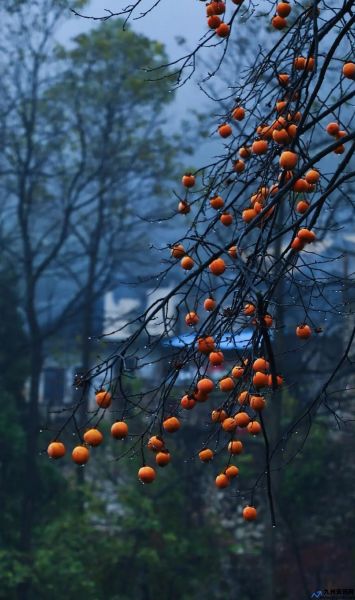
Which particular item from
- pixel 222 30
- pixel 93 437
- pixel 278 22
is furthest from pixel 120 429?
pixel 278 22

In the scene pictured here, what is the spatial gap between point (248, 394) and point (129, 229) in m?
8.17

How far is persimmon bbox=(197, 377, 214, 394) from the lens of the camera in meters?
1.94

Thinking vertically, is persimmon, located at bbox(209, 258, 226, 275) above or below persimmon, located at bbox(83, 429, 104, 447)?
above

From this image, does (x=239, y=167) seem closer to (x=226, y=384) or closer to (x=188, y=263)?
(x=188, y=263)

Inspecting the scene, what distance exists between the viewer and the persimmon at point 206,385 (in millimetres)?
1942

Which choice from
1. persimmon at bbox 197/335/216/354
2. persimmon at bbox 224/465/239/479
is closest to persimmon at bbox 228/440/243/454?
persimmon at bbox 224/465/239/479

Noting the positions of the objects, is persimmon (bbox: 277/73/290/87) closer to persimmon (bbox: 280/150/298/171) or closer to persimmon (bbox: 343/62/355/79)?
persimmon (bbox: 343/62/355/79)


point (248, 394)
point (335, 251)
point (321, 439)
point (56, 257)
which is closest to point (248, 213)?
point (248, 394)

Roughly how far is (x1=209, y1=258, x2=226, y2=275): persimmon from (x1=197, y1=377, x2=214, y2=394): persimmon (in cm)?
27

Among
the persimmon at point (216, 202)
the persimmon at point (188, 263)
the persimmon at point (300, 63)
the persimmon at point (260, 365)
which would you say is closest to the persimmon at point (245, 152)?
the persimmon at point (216, 202)

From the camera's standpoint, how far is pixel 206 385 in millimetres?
1946

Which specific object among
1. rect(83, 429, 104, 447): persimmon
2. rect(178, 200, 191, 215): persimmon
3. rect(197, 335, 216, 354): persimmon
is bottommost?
rect(83, 429, 104, 447): persimmon

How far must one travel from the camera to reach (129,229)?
10.0 metres

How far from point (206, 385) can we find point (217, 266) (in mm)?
308
